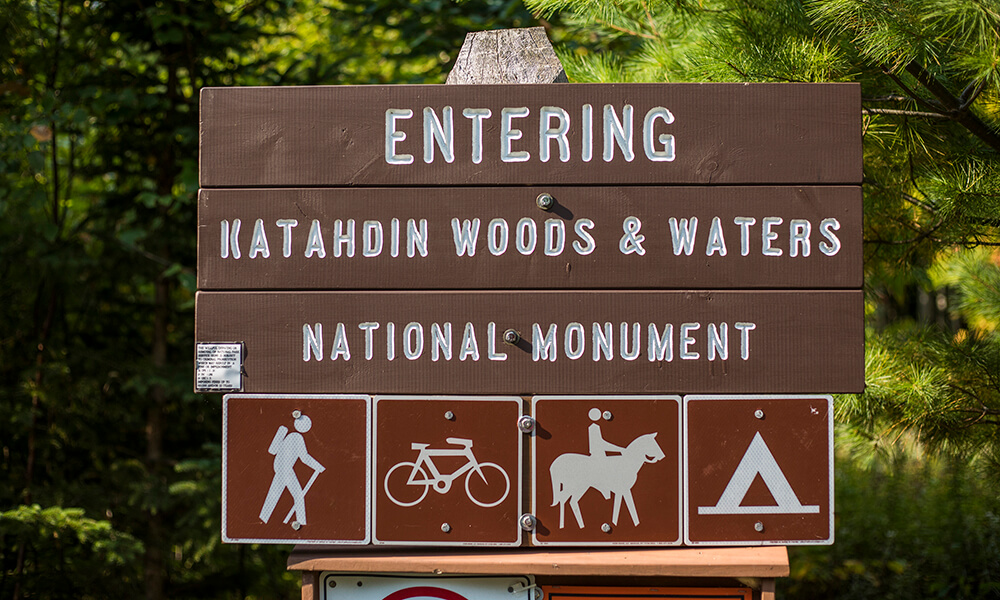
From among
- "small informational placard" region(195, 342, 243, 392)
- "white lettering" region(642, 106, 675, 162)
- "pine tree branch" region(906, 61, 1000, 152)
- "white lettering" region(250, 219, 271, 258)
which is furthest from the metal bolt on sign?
"pine tree branch" region(906, 61, 1000, 152)

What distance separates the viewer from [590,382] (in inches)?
87.9

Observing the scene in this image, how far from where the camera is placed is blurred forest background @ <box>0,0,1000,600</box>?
2941mm

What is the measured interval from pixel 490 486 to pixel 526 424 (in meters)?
0.20

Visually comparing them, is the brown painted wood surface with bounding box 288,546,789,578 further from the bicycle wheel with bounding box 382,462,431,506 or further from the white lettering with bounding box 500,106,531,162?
the white lettering with bounding box 500,106,531,162

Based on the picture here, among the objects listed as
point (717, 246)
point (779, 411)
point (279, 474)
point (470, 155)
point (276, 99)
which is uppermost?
point (276, 99)

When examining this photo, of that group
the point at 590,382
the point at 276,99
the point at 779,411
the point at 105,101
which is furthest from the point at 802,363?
the point at 105,101

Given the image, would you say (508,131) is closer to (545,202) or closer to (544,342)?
(545,202)

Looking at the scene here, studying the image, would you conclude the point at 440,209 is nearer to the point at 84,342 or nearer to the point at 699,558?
the point at 699,558

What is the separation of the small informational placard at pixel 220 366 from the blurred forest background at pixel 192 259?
118 cm

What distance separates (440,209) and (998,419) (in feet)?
7.94

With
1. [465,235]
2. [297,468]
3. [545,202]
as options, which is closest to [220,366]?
[297,468]

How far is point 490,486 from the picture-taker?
2.25 metres

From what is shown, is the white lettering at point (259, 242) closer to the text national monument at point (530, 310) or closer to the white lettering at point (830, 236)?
the text national monument at point (530, 310)

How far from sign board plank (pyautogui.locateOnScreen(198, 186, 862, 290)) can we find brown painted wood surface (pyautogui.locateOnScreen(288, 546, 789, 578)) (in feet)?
2.41
